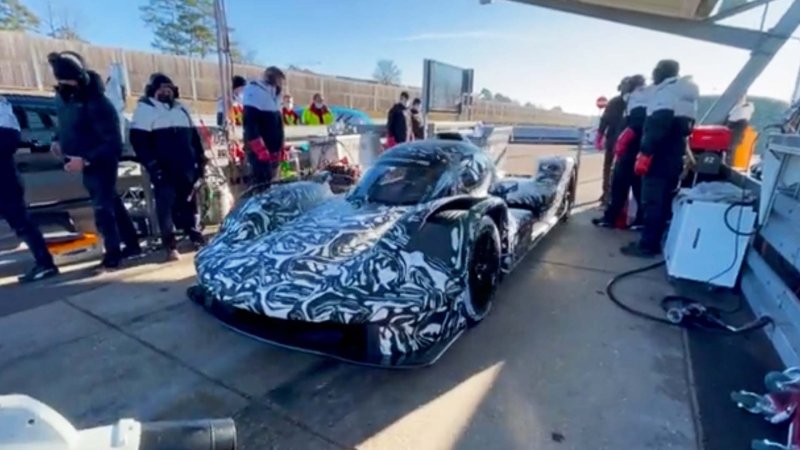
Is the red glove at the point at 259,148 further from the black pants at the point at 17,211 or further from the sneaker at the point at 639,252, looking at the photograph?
the sneaker at the point at 639,252

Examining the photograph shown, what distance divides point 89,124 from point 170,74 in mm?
15398

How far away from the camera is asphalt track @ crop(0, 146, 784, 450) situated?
6.06 feet

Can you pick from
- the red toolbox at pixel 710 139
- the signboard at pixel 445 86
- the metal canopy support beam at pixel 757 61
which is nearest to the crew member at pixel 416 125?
the signboard at pixel 445 86

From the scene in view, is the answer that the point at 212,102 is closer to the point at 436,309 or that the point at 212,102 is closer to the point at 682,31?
the point at 682,31

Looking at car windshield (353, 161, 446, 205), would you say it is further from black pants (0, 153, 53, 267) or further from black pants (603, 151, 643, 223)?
black pants (603, 151, 643, 223)

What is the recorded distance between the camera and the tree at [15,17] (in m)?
20.6

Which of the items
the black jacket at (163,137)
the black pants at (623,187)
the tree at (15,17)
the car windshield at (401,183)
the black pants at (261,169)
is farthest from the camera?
the tree at (15,17)

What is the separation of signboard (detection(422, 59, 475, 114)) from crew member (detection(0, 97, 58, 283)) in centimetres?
651

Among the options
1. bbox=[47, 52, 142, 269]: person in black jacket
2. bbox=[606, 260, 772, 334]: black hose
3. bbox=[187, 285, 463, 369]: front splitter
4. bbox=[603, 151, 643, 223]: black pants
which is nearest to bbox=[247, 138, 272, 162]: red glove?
bbox=[47, 52, 142, 269]: person in black jacket

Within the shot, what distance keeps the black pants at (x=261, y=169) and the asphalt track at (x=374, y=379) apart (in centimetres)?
186

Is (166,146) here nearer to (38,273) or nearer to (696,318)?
(38,273)

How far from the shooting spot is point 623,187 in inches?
202

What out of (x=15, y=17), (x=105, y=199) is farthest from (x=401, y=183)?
(x=15, y=17)

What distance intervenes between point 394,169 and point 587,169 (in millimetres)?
9143
